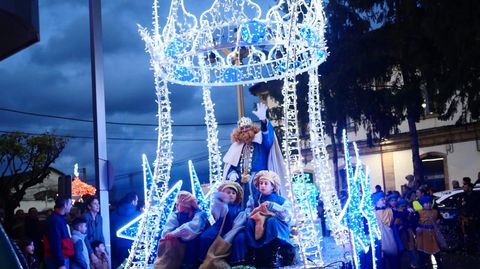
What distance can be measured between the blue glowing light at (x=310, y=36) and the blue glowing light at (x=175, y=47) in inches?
70.8

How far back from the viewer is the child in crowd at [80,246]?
7.65 m

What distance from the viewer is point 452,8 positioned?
12.3m

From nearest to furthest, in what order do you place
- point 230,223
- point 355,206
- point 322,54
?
point 230,223 < point 355,206 < point 322,54

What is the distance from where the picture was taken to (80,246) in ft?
25.2

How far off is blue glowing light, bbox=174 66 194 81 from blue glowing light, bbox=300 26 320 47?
8.34 feet

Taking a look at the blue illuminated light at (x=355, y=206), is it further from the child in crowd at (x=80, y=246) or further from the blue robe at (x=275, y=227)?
the child in crowd at (x=80, y=246)

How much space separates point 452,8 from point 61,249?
30.0 feet

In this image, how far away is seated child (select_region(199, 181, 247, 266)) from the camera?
26.4ft

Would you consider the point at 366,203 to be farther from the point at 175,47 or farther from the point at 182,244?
the point at 175,47

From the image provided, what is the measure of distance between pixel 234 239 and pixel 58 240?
89.8 inches

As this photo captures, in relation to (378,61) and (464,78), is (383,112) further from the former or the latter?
(464,78)

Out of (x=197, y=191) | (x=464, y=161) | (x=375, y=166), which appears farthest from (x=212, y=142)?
(x=375, y=166)

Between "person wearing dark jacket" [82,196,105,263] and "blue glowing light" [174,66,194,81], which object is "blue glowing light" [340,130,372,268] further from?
"person wearing dark jacket" [82,196,105,263]

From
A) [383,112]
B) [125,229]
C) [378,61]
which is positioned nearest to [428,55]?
[378,61]
